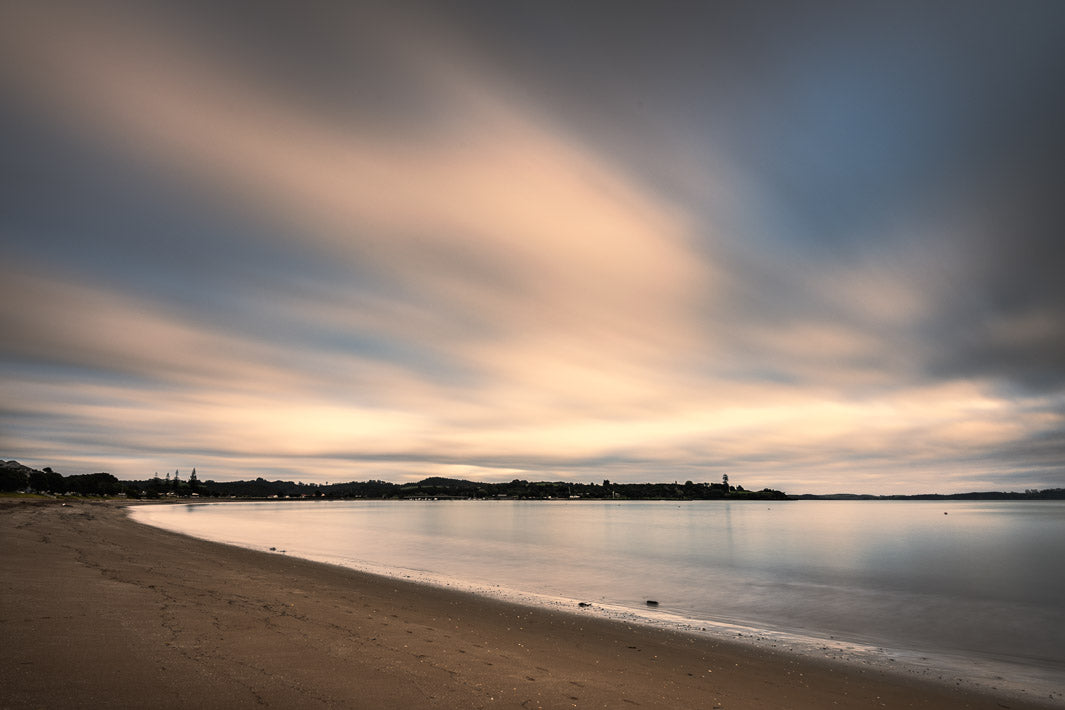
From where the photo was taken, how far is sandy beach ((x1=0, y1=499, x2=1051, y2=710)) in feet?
26.5

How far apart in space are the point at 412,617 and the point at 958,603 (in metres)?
29.7

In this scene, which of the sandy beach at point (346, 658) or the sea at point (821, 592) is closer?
the sandy beach at point (346, 658)

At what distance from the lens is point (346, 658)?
33.8ft

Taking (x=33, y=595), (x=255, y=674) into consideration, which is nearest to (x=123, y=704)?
(x=255, y=674)

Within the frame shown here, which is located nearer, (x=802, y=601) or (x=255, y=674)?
(x=255, y=674)

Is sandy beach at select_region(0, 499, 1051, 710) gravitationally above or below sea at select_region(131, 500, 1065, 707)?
above

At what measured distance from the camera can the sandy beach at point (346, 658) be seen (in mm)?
8062

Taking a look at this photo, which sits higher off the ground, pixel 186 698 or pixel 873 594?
pixel 186 698

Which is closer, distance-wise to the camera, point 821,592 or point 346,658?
point 346,658

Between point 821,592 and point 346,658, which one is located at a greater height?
point 346,658

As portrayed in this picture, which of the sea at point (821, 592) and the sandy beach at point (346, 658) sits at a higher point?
the sandy beach at point (346, 658)

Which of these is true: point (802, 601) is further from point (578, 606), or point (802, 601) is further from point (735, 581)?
point (578, 606)

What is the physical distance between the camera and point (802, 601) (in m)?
27.2

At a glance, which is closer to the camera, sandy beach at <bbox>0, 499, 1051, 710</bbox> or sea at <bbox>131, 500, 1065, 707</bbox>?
sandy beach at <bbox>0, 499, 1051, 710</bbox>
